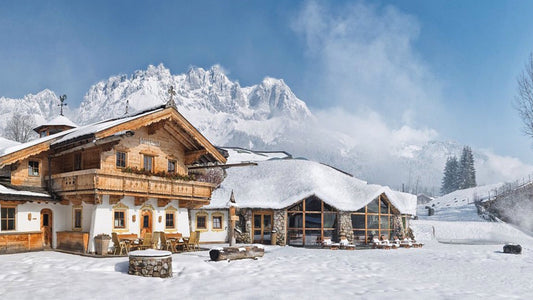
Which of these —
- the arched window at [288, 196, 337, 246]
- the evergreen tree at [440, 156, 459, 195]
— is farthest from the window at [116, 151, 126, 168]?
the evergreen tree at [440, 156, 459, 195]

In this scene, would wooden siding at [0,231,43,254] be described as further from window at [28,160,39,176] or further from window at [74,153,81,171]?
window at [74,153,81,171]

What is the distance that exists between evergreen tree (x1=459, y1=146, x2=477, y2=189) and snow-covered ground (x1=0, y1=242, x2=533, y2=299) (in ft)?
311

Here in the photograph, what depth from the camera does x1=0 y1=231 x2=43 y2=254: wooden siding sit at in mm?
19359

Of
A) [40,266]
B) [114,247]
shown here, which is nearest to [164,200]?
[114,247]

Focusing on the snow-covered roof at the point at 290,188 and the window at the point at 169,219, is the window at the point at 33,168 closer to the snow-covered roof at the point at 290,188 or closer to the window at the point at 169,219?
the window at the point at 169,219

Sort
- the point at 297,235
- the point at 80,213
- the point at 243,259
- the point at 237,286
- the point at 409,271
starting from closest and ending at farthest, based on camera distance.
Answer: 1. the point at 237,286
2. the point at 409,271
3. the point at 243,259
4. the point at 80,213
5. the point at 297,235

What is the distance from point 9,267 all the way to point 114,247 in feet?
17.8

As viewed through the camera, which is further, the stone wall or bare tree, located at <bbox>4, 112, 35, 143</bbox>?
bare tree, located at <bbox>4, 112, 35, 143</bbox>

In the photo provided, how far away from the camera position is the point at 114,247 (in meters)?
20.3

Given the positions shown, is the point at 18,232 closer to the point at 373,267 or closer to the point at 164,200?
the point at 164,200

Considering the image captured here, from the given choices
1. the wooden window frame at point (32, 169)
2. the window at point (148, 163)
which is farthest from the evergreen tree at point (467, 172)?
the wooden window frame at point (32, 169)

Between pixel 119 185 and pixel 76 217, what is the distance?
11.6 feet

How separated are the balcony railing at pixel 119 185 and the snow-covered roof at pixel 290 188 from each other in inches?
295

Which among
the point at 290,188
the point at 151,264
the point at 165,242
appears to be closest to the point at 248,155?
the point at 290,188
